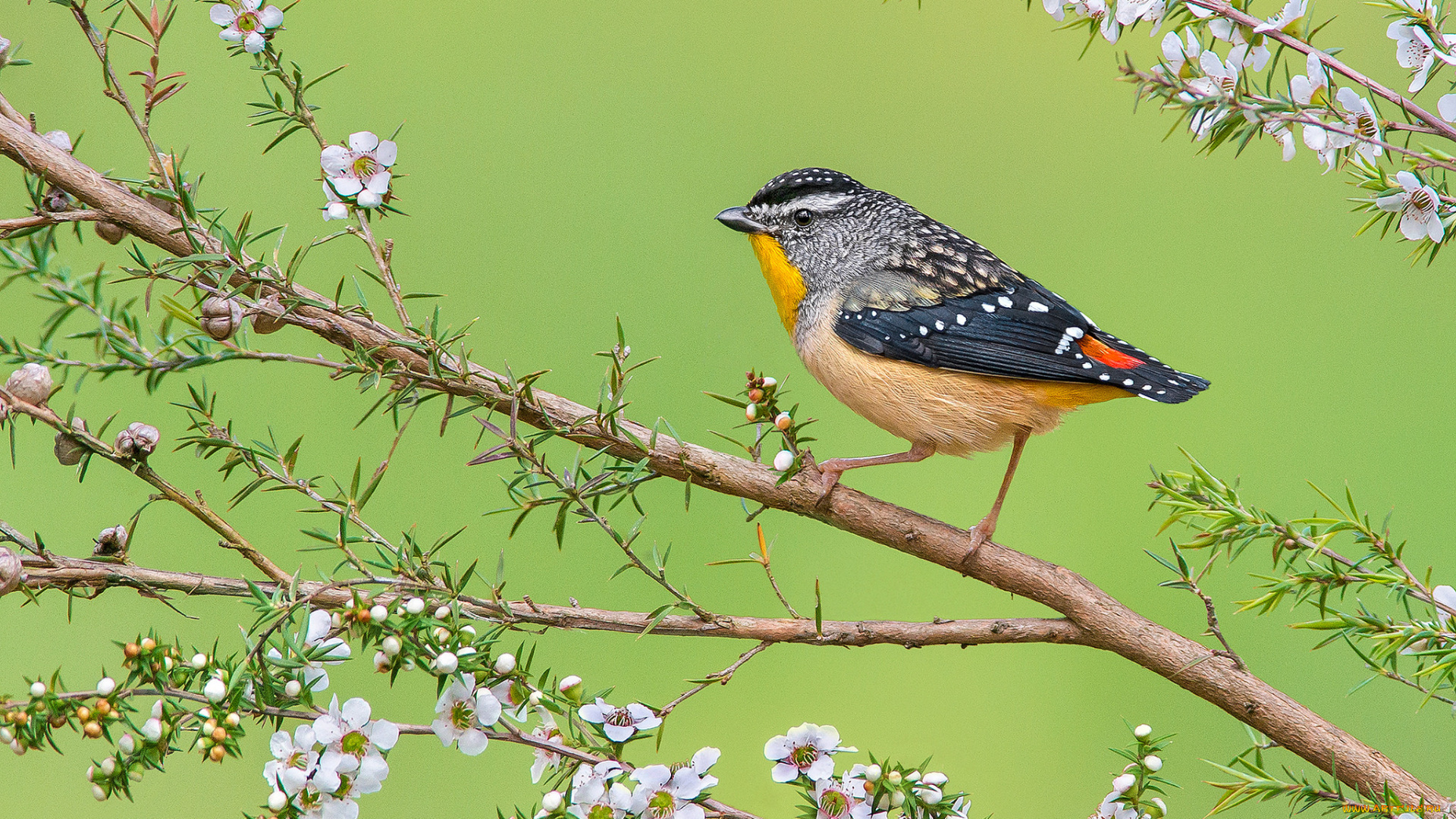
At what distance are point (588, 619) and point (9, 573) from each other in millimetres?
381

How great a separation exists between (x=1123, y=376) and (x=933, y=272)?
1.03ft

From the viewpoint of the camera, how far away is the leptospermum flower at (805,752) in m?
0.77

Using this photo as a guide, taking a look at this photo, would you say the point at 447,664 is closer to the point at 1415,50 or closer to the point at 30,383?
Result: the point at 30,383

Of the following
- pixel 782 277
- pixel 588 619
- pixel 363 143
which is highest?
pixel 782 277

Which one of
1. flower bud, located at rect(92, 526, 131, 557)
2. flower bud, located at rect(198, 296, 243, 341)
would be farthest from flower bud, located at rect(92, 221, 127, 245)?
flower bud, located at rect(92, 526, 131, 557)

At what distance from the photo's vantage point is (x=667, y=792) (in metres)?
0.74

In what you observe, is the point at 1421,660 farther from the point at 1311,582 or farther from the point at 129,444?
the point at 129,444

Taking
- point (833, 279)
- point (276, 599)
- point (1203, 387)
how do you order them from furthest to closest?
1. point (833, 279)
2. point (1203, 387)
3. point (276, 599)

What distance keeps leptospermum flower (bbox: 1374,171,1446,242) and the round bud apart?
66 cm

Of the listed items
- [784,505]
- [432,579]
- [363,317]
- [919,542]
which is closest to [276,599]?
[432,579]

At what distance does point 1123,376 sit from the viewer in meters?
1.16

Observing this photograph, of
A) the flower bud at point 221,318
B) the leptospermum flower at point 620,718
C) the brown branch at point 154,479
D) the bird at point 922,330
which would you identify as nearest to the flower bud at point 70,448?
the brown branch at point 154,479

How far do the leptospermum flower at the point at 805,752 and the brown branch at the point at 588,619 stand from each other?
0.26ft

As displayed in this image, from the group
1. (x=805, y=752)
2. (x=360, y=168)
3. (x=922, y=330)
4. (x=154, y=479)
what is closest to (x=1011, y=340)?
(x=922, y=330)
